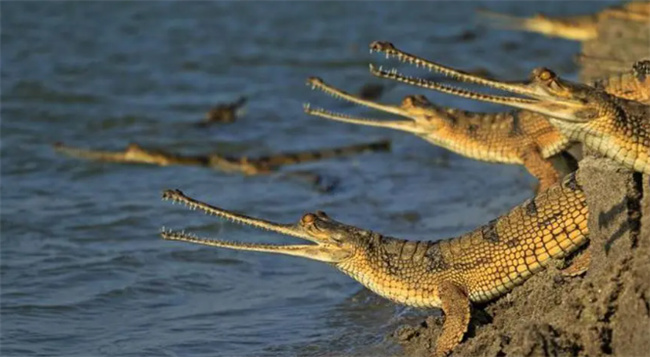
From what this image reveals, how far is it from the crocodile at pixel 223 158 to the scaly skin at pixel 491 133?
2598mm

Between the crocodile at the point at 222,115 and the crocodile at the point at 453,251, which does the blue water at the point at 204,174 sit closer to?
the crocodile at the point at 222,115

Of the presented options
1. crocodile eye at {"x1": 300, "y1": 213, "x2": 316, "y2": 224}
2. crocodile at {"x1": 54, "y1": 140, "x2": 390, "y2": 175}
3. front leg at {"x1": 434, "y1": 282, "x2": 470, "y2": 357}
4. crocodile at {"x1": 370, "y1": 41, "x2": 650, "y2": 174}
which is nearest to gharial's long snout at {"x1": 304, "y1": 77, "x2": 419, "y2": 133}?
crocodile eye at {"x1": 300, "y1": 213, "x2": 316, "y2": 224}

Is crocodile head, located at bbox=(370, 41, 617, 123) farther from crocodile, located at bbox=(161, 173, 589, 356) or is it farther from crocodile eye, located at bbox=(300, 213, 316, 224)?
crocodile eye, located at bbox=(300, 213, 316, 224)

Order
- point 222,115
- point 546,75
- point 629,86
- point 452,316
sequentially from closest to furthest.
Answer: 1. point 546,75
2. point 452,316
3. point 629,86
4. point 222,115

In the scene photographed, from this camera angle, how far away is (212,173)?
11.9 m

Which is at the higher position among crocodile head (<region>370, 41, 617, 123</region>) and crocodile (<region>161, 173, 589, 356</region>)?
crocodile head (<region>370, 41, 617, 123</region>)

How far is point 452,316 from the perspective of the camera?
6180 mm

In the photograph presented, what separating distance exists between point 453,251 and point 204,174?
5648mm

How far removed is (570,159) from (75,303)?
347 centimetres

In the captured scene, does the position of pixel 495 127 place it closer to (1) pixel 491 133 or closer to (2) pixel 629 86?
(1) pixel 491 133


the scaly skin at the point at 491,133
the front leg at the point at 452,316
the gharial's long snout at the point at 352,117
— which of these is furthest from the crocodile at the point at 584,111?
the scaly skin at the point at 491,133

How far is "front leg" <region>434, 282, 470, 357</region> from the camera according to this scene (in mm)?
6031

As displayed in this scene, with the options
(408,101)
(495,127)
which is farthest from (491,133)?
(408,101)

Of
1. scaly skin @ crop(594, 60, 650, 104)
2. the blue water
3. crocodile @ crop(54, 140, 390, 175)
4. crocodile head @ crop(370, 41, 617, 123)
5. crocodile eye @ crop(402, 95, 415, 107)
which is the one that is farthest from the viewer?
crocodile @ crop(54, 140, 390, 175)
